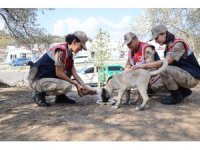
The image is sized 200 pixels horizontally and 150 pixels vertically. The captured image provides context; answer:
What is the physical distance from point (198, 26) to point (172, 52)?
13441 millimetres

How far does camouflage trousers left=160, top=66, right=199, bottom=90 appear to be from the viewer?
5359mm

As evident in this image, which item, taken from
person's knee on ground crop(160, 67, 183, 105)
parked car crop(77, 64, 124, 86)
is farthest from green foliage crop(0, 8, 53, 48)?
person's knee on ground crop(160, 67, 183, 105)

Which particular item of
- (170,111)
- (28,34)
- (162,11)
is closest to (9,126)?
(170,111)

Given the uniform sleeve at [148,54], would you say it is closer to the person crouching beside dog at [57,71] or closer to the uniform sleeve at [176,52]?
the uniform sleeve at [176,52]

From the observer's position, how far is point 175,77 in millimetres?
5387

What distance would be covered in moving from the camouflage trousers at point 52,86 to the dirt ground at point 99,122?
0.83 feet

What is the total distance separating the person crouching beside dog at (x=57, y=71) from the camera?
16.9ft

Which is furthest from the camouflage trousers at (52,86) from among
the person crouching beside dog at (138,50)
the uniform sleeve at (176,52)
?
the uniform sleeve at (176,52)

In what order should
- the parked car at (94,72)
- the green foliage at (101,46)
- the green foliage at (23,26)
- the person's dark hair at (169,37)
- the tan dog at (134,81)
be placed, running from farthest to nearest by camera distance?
the parked car at (94,72)
the green foliage at (101,46)
the green foliage at (23,26)
the person's dark hair at (169,37)
the tan dog at (134,81)

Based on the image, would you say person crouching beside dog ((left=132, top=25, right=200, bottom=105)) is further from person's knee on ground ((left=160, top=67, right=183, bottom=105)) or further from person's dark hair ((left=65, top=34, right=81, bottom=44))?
person's dark hair ((left=65, top=34, right=81, bottom=44))

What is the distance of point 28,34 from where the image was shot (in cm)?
1145

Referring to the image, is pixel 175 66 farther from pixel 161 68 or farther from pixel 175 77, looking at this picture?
pixel 161 68

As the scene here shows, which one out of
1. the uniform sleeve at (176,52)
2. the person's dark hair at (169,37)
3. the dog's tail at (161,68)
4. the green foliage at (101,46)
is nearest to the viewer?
the dog's tail at (161,68)

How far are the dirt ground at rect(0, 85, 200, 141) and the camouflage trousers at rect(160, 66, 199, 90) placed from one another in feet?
1.13
